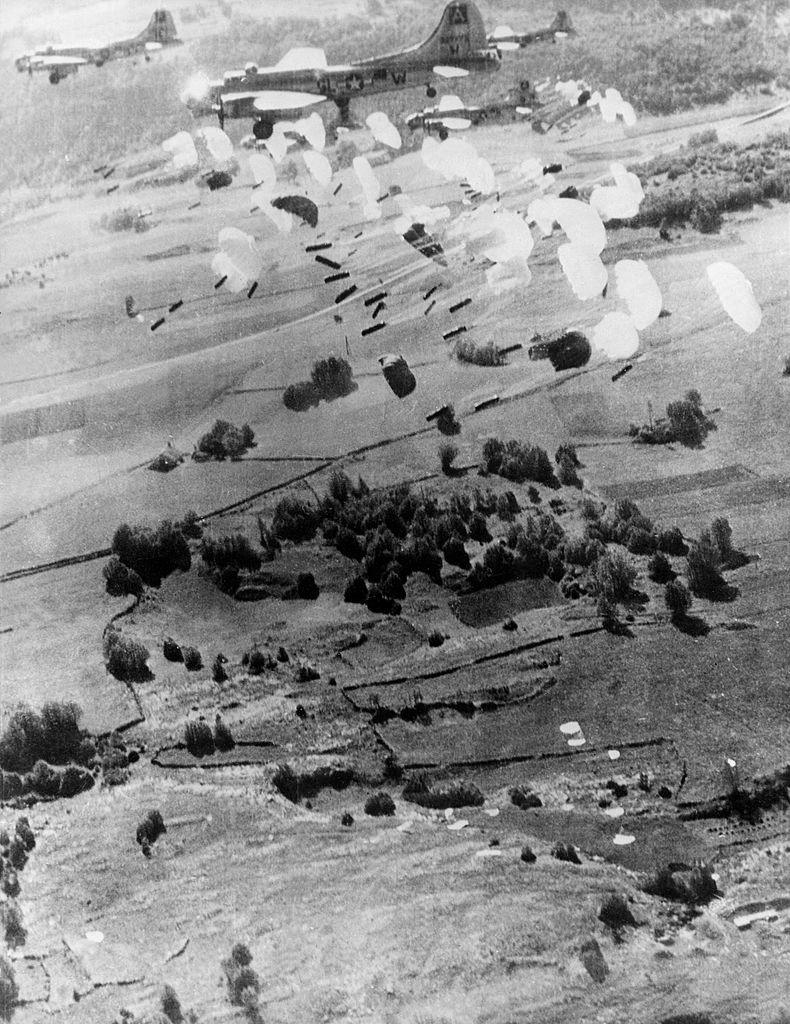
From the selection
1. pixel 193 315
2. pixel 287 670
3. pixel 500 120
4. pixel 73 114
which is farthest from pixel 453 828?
pixel 73 114

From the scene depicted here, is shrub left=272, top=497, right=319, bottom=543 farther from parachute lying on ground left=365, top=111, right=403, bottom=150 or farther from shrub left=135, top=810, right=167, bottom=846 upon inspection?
parachute lying on ground left=365, top=111, right=403, bottom=150

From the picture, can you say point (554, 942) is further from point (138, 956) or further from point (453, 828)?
point (138, 956)

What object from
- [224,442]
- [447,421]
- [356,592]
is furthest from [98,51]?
[356,592]

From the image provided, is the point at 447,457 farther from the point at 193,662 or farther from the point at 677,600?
the point at 193,662

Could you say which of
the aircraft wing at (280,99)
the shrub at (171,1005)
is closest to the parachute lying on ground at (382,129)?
the aircraft wing at (280,99)

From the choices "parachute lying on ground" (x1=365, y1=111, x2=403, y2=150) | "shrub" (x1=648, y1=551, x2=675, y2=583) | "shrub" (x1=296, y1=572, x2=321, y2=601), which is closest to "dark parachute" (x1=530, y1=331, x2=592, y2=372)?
"shrub" (x1=648, y1=551, x2=675, y2=583)
